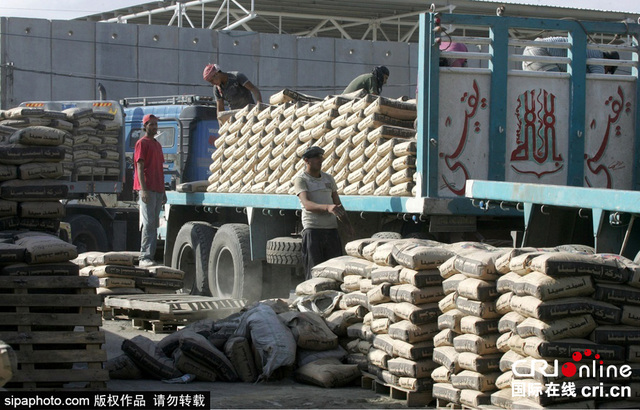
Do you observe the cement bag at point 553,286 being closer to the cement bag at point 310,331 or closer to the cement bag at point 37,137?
the cement bag at point 310,331

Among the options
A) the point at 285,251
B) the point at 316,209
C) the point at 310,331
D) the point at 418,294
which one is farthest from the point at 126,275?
the point at 418,294

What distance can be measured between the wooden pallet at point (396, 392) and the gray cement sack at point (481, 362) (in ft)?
2.41

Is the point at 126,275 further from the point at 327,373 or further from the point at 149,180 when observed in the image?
the point at 327,373

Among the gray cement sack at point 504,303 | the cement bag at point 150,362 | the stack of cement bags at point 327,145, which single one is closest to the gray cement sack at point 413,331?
the gray cement sack at point 504,303

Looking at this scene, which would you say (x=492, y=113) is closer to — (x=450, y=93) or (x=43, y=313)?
(x=450, y=93)

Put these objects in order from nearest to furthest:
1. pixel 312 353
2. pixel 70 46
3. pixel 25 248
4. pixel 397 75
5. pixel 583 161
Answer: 1. pixel 25 248
2. pixel 312 353
3. pixel 583 161
4. pixel 70 46
5. pixel 397 75

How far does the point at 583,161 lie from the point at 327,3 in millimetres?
26184

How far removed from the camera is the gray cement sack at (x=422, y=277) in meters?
Answer: 7.52

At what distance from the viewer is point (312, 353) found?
8.33 meters

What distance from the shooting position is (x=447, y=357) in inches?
275

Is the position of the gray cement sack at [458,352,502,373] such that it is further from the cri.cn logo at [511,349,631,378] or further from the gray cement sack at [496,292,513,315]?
the cri.cn logo at [511,349,631,378]

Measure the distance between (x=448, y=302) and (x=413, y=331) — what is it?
406 millimetres

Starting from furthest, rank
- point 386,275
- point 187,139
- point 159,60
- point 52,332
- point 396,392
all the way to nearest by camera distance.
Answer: point 159,60, point 187,139, point 386,275, point 396,392, point 52,332

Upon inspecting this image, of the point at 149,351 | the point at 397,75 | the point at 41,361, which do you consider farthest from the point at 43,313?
the point at 397,75
